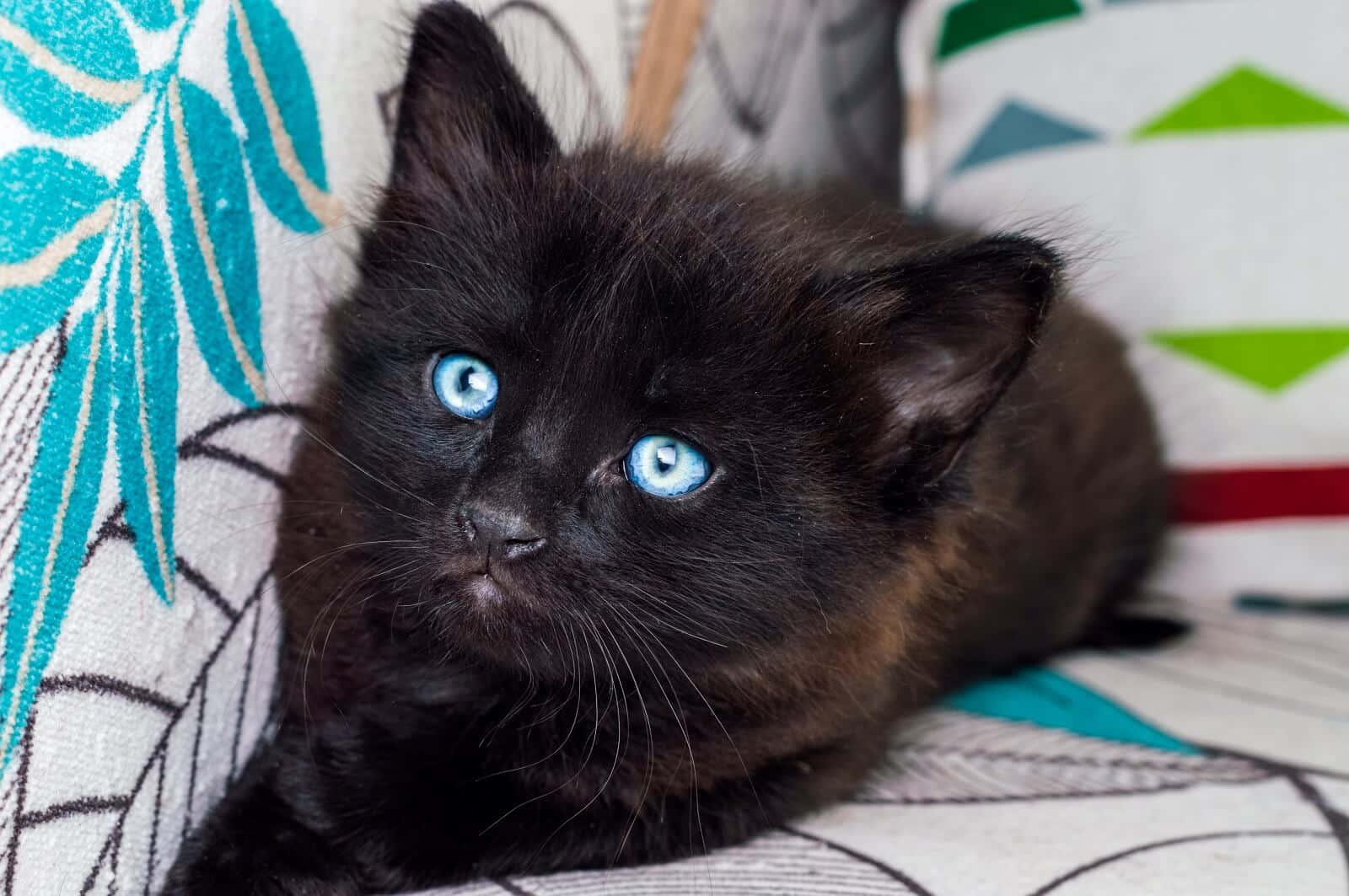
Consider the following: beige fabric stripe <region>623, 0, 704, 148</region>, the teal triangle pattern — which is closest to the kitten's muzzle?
beige fabric stripe <region>623, 0, 704, 148</region>

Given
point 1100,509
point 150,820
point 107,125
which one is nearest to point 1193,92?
point 1100,509

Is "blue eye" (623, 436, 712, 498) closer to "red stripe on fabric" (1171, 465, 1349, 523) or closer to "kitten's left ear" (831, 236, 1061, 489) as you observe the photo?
"kitten's left ear" (831, 236, 1061, 489)

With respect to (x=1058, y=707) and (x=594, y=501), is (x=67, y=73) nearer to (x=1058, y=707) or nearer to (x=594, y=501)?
(x=594, y=501)

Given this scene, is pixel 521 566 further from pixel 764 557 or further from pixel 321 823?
pixel 321 823

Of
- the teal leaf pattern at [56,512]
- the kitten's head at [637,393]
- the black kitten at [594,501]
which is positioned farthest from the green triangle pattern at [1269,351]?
the teal leaf pattern at [56,512]

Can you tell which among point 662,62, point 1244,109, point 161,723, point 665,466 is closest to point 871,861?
point 665,466

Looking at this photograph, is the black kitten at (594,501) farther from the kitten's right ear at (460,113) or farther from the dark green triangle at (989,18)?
the dark green triangle at (989,18)

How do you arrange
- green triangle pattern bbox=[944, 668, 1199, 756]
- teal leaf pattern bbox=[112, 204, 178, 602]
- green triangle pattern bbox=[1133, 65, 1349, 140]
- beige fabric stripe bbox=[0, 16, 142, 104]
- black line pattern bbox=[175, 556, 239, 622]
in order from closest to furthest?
beige fabric stripe bbox=[0, 16, 142, 104], teal leaf pattern bbox=[112, 204, 178, 602], black line pattern bbox=[175, 556, 239, 622], green triangle pattern bbox=[944, 668, 1199, 756], green triangle pattern bbox=[1133, 65, 1349, 140]
